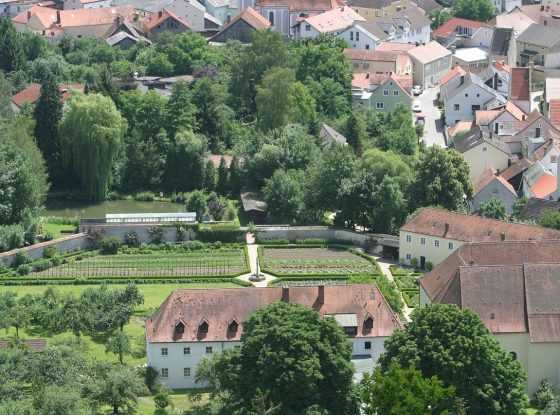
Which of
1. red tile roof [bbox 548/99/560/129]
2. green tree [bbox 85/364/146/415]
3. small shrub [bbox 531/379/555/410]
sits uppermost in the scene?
red tile roof [bbox 548/99/560/129]

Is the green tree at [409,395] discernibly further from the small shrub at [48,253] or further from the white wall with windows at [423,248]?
the small shrub at [48,253]

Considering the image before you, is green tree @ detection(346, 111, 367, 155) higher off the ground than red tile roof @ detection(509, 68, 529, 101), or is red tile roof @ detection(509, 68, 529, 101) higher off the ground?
red tile roof @ detection(509, 68, 529, 101)

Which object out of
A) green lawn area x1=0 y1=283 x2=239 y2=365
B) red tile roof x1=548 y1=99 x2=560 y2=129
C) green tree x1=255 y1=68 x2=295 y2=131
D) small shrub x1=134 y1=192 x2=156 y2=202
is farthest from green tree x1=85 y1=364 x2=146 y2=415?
red tile roof x1=548 y1=99 x2=560 y2=129

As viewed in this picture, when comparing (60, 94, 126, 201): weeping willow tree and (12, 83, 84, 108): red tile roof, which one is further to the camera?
(12, 83, 84, 108): red tile roof

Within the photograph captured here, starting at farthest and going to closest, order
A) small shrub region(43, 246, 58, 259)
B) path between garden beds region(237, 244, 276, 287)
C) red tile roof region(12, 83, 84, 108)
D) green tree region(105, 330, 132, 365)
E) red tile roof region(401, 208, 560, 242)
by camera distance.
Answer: red tile roof region(12, 83, 84, 108) < small shrub region(43, 246, 58, 259) < path between garden beds region(237, 244, 276, 287) < red tile roof region(401, 208, 560, 242) < green tree region(105, 330, 132, 365)

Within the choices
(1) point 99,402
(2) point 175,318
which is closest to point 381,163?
(2) point 175,318

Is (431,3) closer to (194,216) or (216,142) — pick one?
(216,142)

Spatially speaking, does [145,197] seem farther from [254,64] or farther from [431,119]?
[431,119]

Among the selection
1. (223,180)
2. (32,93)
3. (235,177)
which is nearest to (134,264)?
(235,177)

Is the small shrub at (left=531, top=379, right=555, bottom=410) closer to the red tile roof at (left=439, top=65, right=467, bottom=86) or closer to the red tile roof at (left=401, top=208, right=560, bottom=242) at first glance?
the red tile roof at (left=401, top=208, right=560, bottom=242)
